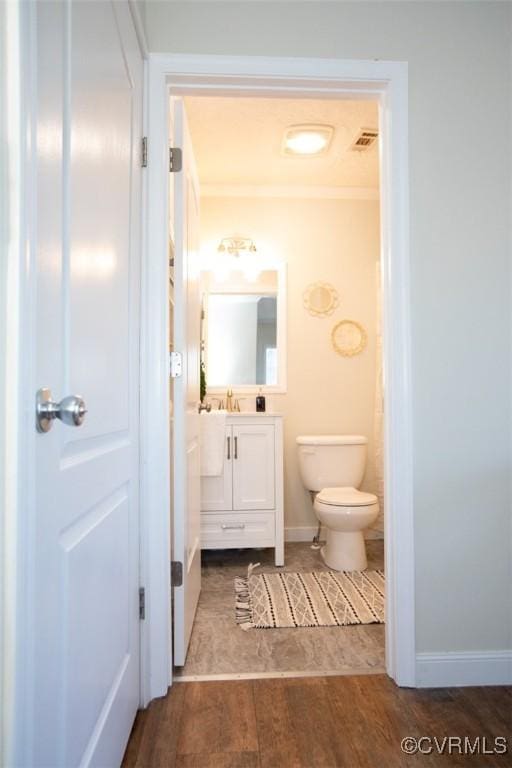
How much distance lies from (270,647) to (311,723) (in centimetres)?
45

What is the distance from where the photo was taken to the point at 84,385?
2.96 ft

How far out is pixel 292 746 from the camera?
127 cm

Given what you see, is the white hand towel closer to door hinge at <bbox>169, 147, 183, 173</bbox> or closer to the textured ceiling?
door hinge at <bbox>169, 147, 183, 173</bbox>

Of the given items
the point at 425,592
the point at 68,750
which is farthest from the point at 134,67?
the point at 425,592

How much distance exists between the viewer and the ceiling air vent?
253 cm

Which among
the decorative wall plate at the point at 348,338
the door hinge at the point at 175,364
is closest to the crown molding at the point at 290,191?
the decorative wall plate at the point at 348,338

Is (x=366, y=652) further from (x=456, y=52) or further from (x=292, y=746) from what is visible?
(x=456, y=52)

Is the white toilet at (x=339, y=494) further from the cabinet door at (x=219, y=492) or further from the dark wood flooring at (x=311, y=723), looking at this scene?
the dark wood flooring at (x=311, y=723)

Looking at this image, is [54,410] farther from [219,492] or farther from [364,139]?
[364,139]

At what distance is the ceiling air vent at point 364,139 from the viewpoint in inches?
99.6

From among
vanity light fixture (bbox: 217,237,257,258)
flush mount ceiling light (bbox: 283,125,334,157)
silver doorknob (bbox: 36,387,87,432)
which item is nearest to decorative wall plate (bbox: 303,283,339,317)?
vanity light fixture (bbox: 217,237,257,258)

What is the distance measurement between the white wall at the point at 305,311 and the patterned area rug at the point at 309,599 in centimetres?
74

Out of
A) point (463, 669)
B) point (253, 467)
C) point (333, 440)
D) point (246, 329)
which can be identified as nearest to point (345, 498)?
point (333, 440)

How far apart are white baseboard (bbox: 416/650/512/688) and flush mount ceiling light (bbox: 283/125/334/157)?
8.28ft
